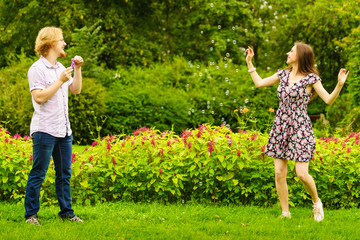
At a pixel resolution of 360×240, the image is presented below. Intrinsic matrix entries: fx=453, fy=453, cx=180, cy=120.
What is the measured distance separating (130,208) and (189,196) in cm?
84

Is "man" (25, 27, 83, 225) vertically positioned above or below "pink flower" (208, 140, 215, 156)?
above

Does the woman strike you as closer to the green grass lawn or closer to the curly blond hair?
the green grass lawn

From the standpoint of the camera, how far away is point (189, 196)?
17.8ft

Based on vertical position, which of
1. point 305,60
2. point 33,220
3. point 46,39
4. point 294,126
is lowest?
point 33,220

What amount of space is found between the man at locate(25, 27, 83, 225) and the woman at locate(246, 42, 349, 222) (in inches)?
78.9

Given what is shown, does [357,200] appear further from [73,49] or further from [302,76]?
[73,49]

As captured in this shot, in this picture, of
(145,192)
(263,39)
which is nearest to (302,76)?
(145,192)

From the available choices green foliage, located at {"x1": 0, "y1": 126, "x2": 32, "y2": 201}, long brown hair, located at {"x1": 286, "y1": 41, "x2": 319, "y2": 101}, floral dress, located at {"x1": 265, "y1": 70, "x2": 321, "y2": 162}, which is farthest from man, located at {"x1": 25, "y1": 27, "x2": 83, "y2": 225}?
long brown hair, located at {"x1": 286, "y1": 41, "x2": 319, "y2": 101}

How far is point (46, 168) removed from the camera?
4090mm

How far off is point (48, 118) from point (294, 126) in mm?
2294

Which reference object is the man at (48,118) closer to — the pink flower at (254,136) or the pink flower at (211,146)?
the pink flower at (211,146)

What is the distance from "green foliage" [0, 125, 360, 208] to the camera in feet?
17.0

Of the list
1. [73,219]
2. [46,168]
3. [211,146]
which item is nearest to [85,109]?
[211,146]

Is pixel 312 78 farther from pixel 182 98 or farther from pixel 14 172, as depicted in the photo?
pixel 182 98
